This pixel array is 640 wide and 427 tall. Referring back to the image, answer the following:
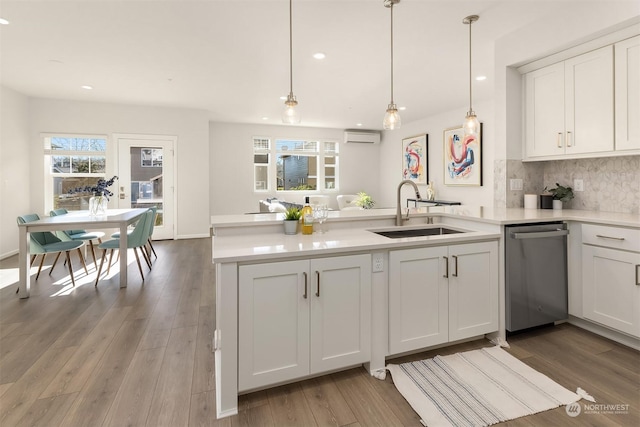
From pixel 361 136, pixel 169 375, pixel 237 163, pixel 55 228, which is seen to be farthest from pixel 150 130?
pixel 169 375

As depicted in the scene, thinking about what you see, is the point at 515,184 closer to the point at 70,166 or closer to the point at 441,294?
the point at 441,294

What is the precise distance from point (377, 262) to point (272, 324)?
2.29ft

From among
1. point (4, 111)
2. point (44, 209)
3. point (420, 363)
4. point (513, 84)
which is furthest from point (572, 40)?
point (44, 209)

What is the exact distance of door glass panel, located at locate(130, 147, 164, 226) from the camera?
6.21m

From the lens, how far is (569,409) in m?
1.59

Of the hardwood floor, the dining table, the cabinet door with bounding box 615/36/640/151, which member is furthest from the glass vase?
the cabinet door with bounding box 615/36/640/151

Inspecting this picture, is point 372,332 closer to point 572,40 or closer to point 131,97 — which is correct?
point 572,40

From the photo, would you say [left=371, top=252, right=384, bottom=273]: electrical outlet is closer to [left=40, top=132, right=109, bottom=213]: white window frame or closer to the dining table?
the dining table

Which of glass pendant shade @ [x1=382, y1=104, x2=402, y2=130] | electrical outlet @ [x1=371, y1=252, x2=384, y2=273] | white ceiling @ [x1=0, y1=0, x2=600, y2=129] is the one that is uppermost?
white ceiling @ [x1=0, y1=0, x2=600, y2=129]

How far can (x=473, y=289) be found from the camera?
7.00 ft

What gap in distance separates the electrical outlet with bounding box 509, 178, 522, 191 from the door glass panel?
6.07 m

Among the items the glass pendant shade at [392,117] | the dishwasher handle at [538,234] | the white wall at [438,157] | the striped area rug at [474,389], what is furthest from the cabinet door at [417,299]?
the white wall at [438,157]

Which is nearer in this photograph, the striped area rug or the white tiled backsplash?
the striped area rug

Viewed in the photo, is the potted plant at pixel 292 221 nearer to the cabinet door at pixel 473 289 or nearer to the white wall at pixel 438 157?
the cabinet door at pixel 473 289
